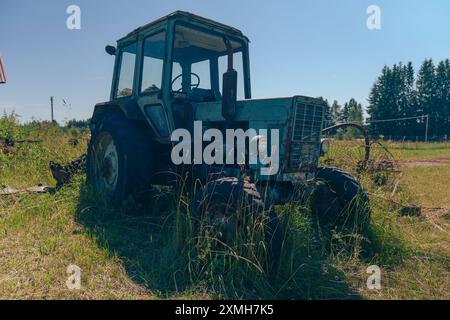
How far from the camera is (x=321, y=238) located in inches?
140

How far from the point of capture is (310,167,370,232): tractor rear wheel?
3856mm

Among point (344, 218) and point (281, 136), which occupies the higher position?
point (281, 136)

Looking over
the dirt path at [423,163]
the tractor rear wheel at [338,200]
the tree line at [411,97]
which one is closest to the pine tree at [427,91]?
the tree line at [411,97]

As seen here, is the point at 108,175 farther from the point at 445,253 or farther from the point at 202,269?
the point at 445,253

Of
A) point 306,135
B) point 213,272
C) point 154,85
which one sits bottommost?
point 213,272

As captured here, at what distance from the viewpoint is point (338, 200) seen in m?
4.08

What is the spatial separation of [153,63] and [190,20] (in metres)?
0.78

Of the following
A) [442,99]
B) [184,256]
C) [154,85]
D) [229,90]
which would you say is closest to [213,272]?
[184,256]

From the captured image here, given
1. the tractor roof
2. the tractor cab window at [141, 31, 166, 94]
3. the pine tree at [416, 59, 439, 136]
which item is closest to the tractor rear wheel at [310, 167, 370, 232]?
the tractor roof

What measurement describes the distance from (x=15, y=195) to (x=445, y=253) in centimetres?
561

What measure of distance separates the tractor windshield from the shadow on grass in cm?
205

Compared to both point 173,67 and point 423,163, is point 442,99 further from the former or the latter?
point 173,67

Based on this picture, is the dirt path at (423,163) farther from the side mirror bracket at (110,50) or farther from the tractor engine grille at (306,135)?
the side mirror bracket at (110,50)
